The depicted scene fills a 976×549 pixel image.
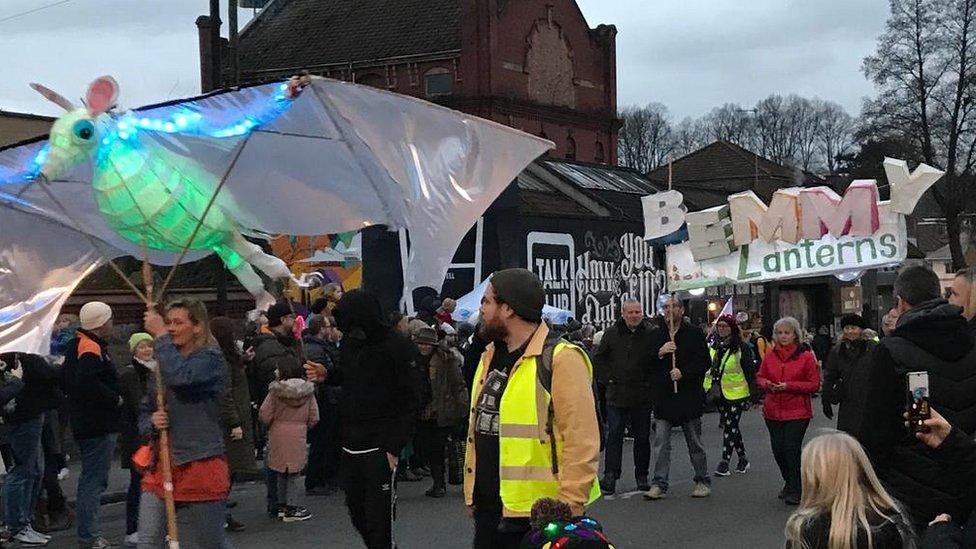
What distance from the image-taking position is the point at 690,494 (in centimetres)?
1189

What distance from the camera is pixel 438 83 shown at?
42969mm

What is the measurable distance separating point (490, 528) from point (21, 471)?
17.1 ft

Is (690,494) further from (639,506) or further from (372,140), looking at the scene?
(372,140)

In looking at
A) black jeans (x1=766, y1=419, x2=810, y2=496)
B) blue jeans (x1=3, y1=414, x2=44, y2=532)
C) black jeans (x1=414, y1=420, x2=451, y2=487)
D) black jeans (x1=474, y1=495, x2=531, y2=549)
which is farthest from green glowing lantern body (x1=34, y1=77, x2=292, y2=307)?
black jeans (x1=766, y1=419, x2=810, y2=496)

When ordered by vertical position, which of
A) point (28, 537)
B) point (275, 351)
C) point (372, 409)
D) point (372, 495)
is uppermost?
point (275, 351)

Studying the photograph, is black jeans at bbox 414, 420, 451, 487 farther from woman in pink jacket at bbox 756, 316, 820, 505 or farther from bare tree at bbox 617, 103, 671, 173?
bare tree at bbox 617, 103, 671, 173

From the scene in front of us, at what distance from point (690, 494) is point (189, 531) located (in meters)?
6.36

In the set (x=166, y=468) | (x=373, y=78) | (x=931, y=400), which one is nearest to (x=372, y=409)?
(x=166, y=468)

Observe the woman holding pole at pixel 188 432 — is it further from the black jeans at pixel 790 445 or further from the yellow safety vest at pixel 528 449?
the black jeans at pixel 790 445

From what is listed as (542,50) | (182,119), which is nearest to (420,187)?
(182,119)

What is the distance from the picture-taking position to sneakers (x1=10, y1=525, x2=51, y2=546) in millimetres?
9636

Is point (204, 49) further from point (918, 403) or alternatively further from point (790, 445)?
point (918, 403)

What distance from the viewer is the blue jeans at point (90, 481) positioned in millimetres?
9219

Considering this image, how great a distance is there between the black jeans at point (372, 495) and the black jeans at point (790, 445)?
16.8 feet
